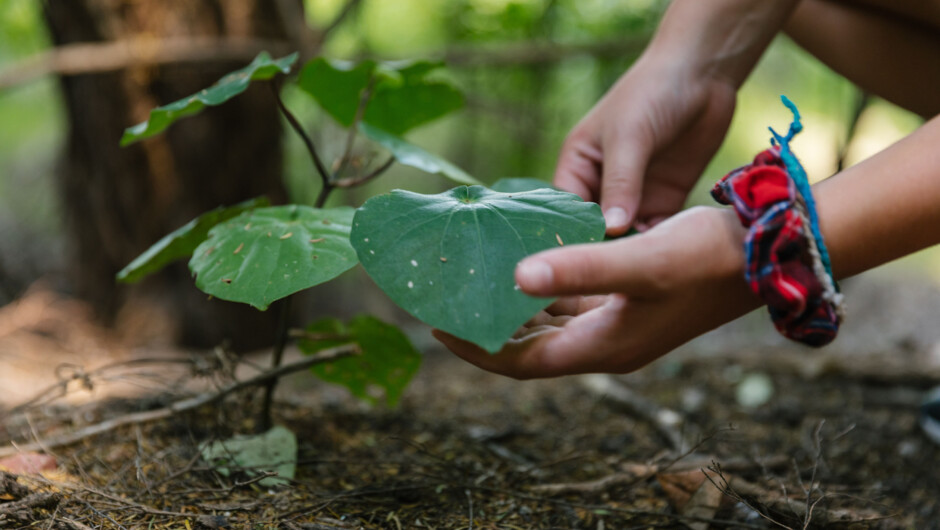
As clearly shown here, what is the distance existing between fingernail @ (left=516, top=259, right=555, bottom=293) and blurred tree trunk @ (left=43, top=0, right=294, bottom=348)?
1882 mm

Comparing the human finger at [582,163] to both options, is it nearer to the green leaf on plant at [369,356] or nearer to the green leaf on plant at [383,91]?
the green leaf on plant at [383,91]

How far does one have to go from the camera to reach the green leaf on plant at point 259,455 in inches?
39.7

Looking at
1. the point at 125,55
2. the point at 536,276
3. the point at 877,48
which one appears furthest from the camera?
the point at 125,55

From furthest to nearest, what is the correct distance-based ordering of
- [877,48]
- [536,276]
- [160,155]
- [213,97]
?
1. [160,155]
2. [877,48]
3. [213,97]
4. [536,276]

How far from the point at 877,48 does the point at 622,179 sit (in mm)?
892

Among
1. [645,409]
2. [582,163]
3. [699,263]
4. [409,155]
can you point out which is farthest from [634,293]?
[645,409]

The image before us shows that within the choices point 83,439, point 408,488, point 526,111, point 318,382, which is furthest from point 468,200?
point 526,111

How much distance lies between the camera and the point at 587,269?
2.19 ft

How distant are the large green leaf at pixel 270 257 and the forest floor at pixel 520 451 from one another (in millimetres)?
310

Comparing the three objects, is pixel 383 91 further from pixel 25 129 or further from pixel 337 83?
pixel 25 129

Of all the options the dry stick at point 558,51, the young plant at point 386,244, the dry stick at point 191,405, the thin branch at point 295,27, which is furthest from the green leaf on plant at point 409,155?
the dry stick at point 558,51

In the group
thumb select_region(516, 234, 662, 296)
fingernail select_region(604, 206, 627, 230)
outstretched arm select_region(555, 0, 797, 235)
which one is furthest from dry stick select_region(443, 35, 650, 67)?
thumb select_region(516, 234, 662, 296)

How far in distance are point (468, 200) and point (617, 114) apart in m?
0.53

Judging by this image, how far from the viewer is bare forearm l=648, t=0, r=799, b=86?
135 cm
